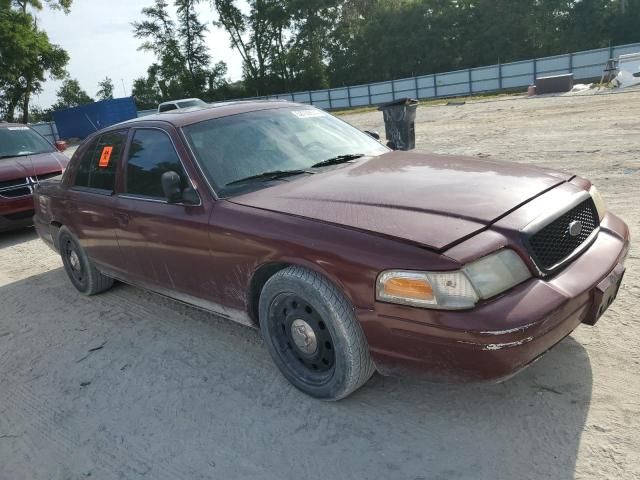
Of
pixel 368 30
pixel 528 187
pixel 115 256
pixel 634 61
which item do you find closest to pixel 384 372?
pixel 528 187

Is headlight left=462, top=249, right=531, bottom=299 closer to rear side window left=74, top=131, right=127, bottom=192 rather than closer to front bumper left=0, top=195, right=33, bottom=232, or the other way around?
rear side window left=74, top=131, right=127, bottom=192

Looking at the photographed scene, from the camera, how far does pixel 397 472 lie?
7.58 feet

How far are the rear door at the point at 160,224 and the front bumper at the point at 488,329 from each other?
1294mm

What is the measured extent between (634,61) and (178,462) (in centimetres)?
2238

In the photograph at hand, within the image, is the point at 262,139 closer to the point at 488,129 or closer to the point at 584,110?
the point at 488,129

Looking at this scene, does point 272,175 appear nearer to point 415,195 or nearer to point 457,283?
point 415,195

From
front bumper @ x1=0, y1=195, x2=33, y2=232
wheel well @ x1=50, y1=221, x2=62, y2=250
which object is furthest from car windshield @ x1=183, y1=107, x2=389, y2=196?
front bumper @ x1=0, y1=195, x2=33, y2=232

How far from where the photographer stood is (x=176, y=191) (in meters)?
3.23

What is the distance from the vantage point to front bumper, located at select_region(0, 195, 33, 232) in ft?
24.0

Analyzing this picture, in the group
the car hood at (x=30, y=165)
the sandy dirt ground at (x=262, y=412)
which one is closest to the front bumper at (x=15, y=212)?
the car hood at (x=30, y=165)

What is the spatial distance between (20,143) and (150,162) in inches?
234

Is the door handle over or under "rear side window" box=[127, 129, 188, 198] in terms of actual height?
Answer: under

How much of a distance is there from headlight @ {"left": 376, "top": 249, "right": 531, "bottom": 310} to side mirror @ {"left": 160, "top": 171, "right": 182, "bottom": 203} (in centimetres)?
151

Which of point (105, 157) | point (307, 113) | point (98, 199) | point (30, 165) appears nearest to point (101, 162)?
point (105, 157)
